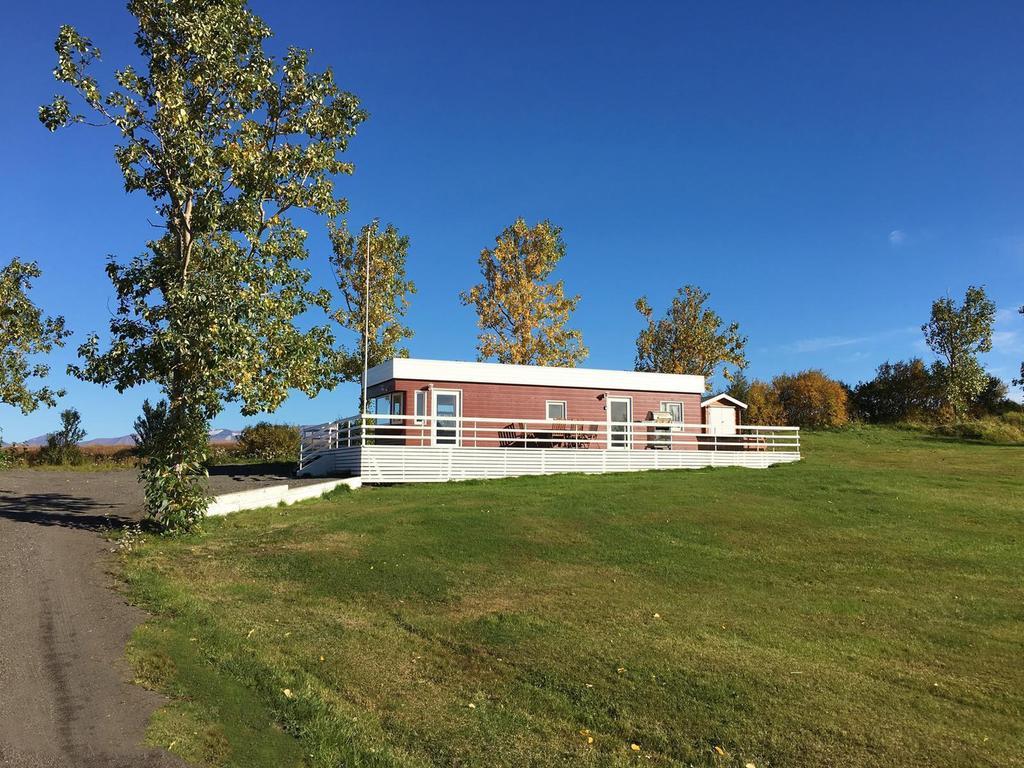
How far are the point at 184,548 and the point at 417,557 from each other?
4618 millimetres

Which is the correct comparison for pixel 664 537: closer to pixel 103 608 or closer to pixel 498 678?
pixel 498 678

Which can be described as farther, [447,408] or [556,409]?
[556,409]

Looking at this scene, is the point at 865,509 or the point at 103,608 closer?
the point at 103,608

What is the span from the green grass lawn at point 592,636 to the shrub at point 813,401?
118 feet

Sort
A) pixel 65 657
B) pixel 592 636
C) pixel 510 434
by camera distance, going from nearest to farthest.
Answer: pixel 65 657 → pixel 592 636 → pixel 510 434

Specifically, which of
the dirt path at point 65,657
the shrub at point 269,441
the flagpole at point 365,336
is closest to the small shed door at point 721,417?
the flagpole at point 365,336

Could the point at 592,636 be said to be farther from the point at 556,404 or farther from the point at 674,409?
the point at 674,409

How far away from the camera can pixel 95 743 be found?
5191 mm

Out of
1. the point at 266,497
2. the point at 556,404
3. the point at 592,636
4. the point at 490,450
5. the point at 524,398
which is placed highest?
the point at 524,398

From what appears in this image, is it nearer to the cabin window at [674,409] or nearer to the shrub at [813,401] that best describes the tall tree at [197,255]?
the cabin window at [674,409]

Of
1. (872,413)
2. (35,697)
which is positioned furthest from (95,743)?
(872,413)

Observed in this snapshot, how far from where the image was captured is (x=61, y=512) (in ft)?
53.7

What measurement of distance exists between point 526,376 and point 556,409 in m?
1.85

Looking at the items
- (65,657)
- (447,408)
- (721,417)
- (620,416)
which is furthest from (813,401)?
(65,657)
